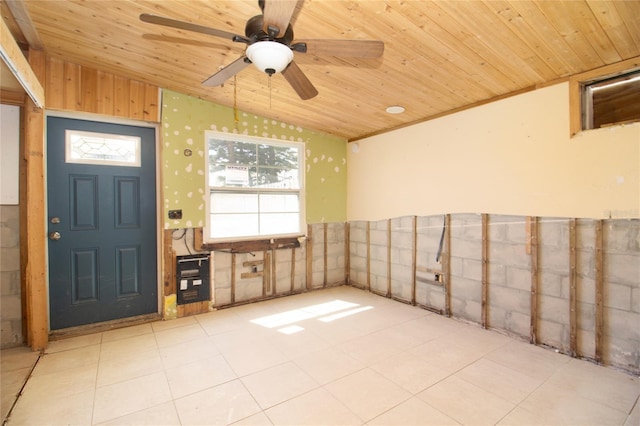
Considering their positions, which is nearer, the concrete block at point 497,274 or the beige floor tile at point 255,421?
the beige floor tile at point 255,421

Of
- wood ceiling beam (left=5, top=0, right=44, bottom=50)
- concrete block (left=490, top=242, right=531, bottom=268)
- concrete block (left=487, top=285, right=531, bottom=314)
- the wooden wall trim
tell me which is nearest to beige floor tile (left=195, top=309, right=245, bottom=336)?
the wooden wall trim

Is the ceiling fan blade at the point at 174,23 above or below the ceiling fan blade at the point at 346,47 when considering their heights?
above

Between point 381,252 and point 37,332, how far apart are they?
4055mm

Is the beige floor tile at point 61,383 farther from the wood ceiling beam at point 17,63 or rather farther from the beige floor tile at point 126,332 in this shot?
the wood ceiling beam at point 17,63

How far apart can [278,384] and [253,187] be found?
270cm

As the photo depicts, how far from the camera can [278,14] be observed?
1588 millimetres

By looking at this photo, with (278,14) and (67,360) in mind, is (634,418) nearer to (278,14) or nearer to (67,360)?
(278,14)

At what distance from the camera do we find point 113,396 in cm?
226

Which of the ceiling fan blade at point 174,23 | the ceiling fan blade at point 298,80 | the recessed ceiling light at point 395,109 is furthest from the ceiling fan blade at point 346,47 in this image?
the recessed ceiling light at point 395,109

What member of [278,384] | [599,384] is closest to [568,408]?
[599,384]

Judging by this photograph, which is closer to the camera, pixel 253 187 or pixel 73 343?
pixel 73 343

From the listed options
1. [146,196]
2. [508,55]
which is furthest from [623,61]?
[146,196]

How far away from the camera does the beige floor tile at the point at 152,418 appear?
1.97m

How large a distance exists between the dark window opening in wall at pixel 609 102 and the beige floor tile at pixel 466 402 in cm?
241
